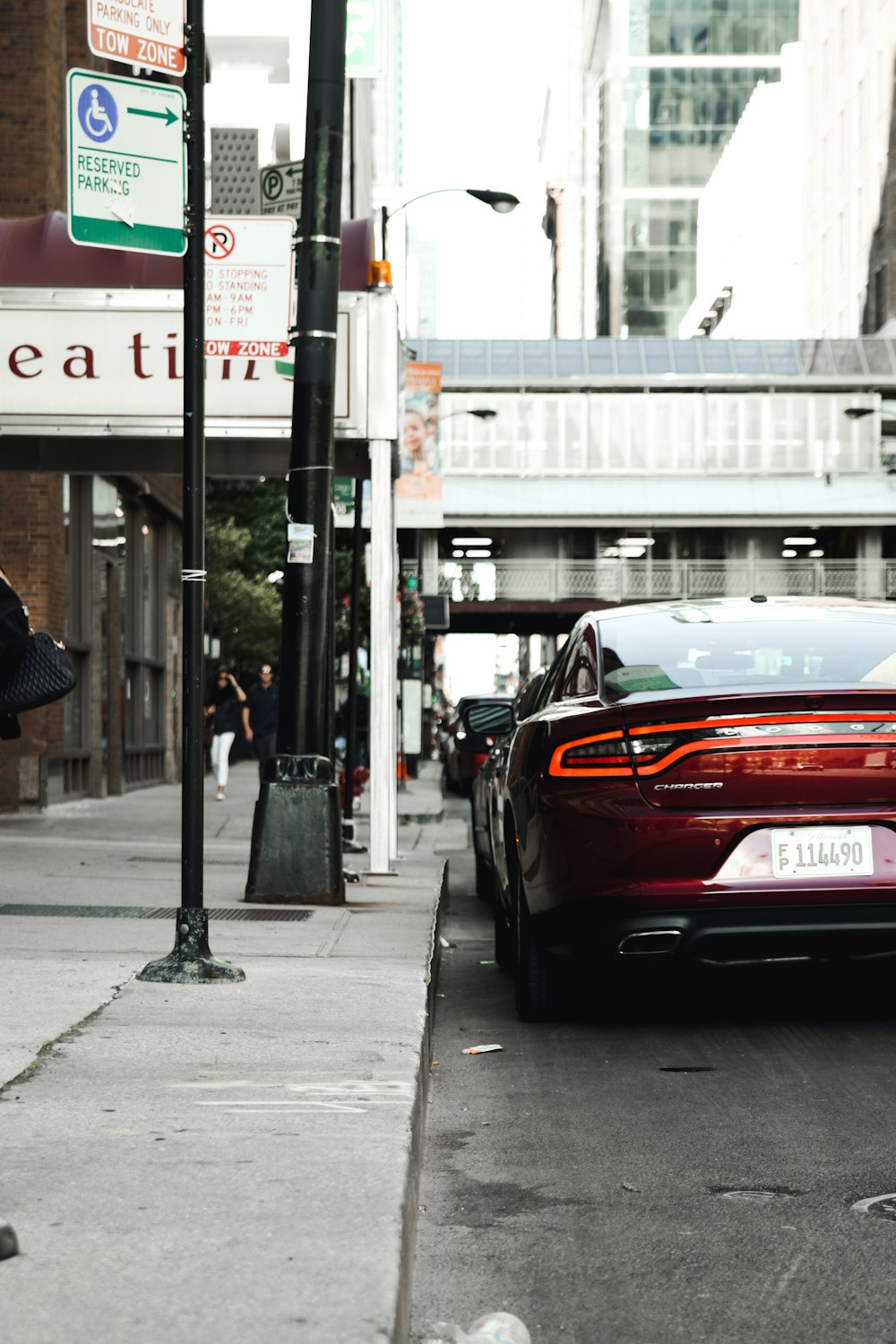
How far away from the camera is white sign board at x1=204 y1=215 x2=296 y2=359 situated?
32.9 feet

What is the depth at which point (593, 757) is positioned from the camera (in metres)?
6.53

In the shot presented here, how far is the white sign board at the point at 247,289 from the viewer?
1004cm

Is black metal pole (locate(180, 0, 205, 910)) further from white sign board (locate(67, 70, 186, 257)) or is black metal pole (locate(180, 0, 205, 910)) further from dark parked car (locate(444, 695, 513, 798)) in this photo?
dark parked car (locate(444, 695, 513, 798))

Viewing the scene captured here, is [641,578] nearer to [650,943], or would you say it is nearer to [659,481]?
[659,481]

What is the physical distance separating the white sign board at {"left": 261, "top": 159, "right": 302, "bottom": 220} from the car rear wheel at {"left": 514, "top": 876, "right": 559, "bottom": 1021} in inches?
297

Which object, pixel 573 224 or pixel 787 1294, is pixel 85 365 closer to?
pixel 787 1294

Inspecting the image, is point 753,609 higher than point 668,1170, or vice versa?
point 753,609

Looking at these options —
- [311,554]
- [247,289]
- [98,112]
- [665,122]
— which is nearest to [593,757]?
[98,112]

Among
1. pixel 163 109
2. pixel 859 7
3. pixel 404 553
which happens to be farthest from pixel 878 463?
pixel 163 109

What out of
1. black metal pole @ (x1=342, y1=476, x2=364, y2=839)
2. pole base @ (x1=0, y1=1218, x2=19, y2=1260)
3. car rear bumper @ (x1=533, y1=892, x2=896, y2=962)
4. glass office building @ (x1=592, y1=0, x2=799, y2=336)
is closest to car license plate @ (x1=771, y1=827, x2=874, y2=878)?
car rear bumper @ (x1=533, y1=892, x2=896, y2=962)

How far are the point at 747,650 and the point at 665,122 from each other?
406ft

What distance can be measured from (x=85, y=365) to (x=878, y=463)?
55.7 m

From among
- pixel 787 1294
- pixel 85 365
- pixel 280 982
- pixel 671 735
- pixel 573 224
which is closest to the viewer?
pixel 787 1294

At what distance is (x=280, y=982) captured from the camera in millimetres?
7039
